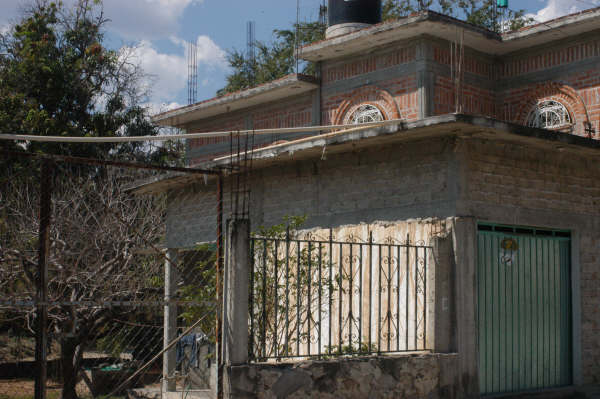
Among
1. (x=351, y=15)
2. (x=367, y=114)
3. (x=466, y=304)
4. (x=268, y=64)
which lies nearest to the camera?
(x=466, y=304)

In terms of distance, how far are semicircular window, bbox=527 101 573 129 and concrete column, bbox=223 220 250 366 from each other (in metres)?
8.45

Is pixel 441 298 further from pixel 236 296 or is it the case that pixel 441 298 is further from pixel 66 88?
pixel 66 88

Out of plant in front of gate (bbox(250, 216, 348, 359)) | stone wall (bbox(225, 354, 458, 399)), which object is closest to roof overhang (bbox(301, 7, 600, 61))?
plant in front of gate (bbox(250, 216, 348, 359))

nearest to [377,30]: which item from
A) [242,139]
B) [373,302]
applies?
[242,139]

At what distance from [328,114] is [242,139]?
2.32 metres

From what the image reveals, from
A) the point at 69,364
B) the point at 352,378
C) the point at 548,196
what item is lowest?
the point at 69,364

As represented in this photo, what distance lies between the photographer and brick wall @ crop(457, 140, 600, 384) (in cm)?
891

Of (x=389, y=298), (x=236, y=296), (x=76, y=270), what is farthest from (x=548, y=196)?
(x=76, y=270)

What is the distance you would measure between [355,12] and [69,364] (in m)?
9.74

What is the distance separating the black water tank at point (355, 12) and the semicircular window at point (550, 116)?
4.44m

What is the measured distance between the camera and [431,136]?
8.85 meters

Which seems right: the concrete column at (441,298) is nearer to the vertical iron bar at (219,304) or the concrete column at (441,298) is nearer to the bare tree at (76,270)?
the vertical iron bar at (219,304)

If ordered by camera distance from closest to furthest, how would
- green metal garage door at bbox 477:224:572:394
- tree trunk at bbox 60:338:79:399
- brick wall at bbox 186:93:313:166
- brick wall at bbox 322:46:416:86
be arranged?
1. green metal garage door at bbox 477:224:572:394
2. brick wall at bbox 322:46:416:86
3. tree trunk at bbox 60:338:79:399
4. brick wall at bbox 186:93:313:166

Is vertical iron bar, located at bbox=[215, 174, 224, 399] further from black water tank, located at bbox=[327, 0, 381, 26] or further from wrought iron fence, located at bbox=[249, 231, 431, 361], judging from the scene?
black water tank, located at bbox=[327, 0, 381, 26]
